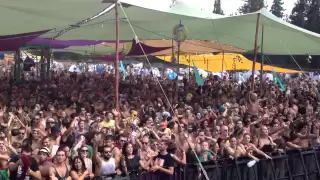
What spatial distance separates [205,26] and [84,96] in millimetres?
4865

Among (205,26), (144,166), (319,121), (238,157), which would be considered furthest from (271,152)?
(205,26)

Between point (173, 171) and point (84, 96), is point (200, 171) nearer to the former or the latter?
point (173, 171)

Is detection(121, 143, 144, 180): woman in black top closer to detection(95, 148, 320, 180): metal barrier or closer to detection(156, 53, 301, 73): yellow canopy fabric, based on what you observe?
detection(95, 148, 320, 180): metal barrier

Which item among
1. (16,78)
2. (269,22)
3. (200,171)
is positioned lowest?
(200,171)

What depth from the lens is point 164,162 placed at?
830cm

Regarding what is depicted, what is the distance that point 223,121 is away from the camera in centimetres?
1195

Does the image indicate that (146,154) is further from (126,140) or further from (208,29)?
(208,29)

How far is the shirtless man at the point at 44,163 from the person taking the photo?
23.2 feet

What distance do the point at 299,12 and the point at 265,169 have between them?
59.2 meters

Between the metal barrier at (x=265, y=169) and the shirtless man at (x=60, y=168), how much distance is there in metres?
0.76

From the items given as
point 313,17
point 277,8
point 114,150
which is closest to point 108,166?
point 114,150

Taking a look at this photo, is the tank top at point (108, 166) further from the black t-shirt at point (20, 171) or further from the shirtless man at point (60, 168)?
the black t-shirt at point (20, 171)

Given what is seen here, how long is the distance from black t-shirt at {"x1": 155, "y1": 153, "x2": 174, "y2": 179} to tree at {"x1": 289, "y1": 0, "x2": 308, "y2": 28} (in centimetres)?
5795

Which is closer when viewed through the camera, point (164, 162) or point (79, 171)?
point (79, 171)
